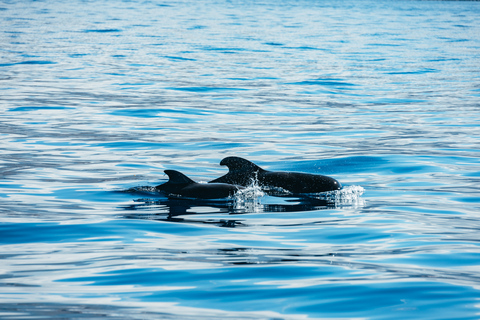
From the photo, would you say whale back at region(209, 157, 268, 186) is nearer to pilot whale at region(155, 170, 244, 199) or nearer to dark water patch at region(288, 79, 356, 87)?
pilot whale at region(155, 170, 244, 199)

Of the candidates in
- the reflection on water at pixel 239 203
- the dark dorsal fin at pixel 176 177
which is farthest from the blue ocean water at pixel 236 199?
the dark dorsal fin at pixel 176 177

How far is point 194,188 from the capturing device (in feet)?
34.6

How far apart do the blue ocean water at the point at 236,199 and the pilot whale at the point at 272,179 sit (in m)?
0.29

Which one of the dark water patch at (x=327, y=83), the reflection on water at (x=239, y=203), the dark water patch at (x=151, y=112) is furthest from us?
the dark water patch at (x=327, y=83)

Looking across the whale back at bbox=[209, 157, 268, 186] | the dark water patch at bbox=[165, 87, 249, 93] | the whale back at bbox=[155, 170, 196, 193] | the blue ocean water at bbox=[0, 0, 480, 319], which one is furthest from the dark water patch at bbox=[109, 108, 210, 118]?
the whale back at bbox=[155, 170, 196, 193]

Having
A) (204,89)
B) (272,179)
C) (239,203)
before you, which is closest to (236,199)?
(239,203)

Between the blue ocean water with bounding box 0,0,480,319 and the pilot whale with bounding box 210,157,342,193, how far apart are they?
0.29m

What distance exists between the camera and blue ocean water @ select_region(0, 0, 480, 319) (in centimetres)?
625

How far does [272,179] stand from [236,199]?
2.55 feet

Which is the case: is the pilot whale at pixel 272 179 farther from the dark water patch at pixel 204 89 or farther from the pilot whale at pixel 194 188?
the dark water patch at pixel 204 89

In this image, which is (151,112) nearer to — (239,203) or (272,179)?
(272,179)

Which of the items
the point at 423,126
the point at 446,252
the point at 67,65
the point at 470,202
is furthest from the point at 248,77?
the point at 446,252

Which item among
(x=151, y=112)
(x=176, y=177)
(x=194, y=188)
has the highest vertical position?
(x=151, y=112)

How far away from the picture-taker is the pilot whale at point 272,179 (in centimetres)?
1093
